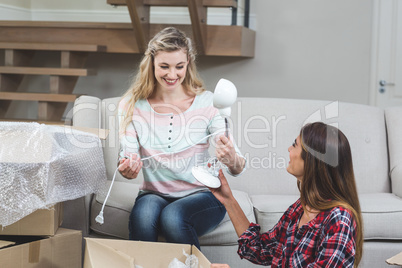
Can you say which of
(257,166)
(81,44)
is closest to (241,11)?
(81,44)

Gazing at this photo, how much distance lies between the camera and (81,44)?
3586 mm

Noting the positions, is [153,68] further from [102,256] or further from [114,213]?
[102,256]

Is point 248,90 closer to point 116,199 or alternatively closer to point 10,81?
point 10,81

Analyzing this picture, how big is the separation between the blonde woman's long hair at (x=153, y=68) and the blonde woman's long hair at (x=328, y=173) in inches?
28.2

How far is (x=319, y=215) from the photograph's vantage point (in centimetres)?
133

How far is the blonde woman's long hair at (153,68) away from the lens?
Result: 190 centimetres

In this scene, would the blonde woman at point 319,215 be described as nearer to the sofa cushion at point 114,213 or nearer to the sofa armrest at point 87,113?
the sofa cushion at point 114,213

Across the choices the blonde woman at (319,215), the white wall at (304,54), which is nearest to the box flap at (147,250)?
the blonde woman at (319,215)

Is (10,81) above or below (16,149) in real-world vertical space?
above

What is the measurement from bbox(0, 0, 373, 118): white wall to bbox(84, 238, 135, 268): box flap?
8.32 feet

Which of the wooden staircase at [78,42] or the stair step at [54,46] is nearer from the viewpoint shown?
the wooden staircase at [78,42]

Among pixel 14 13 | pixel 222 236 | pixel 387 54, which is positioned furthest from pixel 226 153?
pixel 14 13

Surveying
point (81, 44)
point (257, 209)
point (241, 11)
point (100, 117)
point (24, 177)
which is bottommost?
point (257, 209)

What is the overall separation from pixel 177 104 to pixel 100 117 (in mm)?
654
